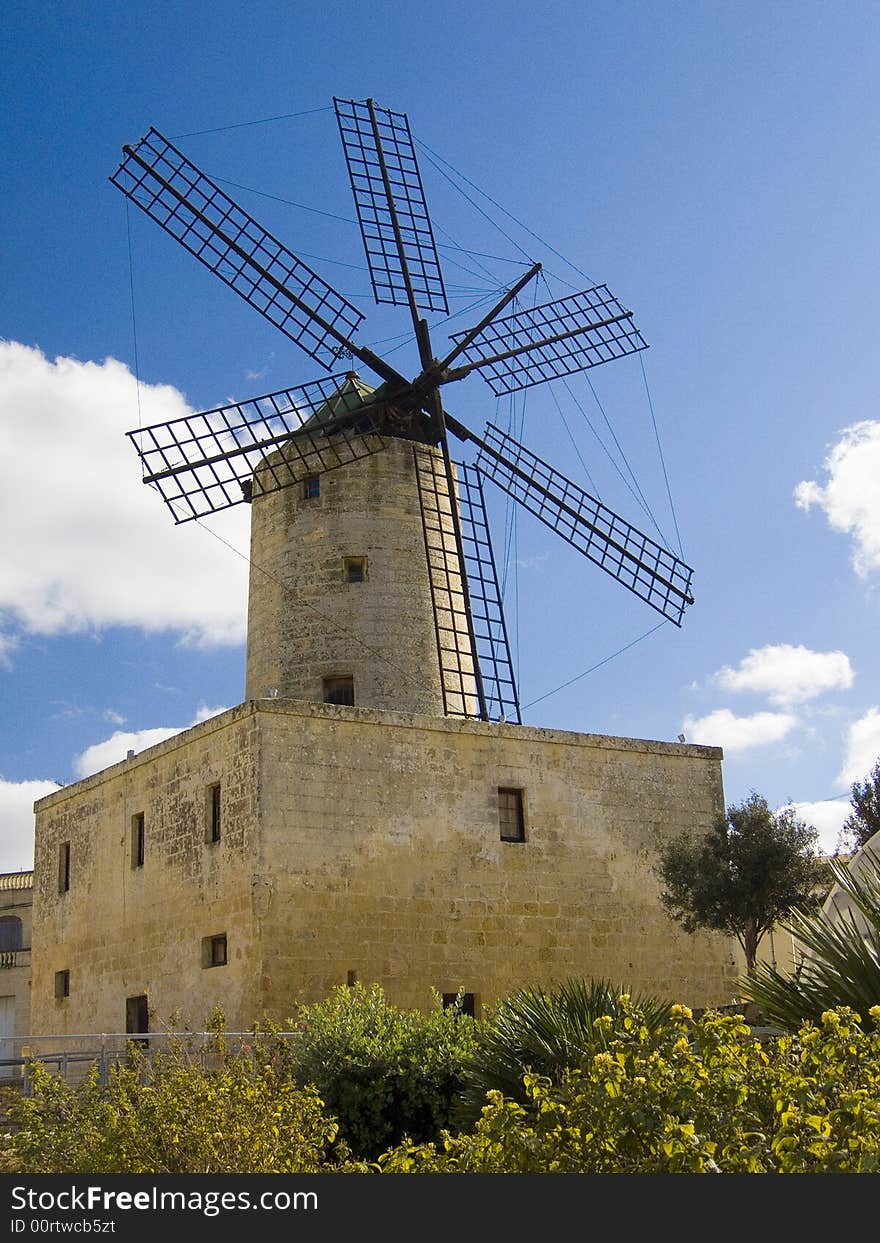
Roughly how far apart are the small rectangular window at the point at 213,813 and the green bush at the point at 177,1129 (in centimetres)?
725

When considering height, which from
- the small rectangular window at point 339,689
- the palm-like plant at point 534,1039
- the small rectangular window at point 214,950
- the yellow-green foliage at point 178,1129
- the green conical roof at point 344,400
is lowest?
the yellow-green foliage at point 178,1129

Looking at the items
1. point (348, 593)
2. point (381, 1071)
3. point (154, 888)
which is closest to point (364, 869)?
point (154, 888)

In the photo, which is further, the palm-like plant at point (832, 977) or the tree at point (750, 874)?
the tree at point (750, 874)

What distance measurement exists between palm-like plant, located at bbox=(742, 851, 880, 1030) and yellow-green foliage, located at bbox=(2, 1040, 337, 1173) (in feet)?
8.62

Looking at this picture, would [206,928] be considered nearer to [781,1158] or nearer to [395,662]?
[395,662]

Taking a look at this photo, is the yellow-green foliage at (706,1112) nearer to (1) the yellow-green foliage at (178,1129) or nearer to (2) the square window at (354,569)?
(1) the yellow-green foliage at (178,1129)

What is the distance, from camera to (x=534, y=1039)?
1020 centimetres

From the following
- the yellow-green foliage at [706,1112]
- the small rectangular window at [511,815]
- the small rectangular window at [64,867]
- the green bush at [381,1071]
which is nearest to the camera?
the yellow-green foliage at [706,1112]

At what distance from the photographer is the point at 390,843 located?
16250 mm

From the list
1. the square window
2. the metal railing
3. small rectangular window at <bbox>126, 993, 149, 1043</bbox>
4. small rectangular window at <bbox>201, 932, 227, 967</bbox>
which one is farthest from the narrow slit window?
the square window

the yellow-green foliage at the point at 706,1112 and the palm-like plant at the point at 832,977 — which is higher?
Result: the palm-like plant at the point at 832,977

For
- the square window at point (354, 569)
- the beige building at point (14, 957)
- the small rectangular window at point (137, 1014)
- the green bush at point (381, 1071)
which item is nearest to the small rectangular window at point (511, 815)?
the square window at point (354, 569)

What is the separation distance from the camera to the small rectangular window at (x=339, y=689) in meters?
18.7

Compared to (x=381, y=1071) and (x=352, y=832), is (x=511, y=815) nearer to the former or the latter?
(x=352, y=832)
